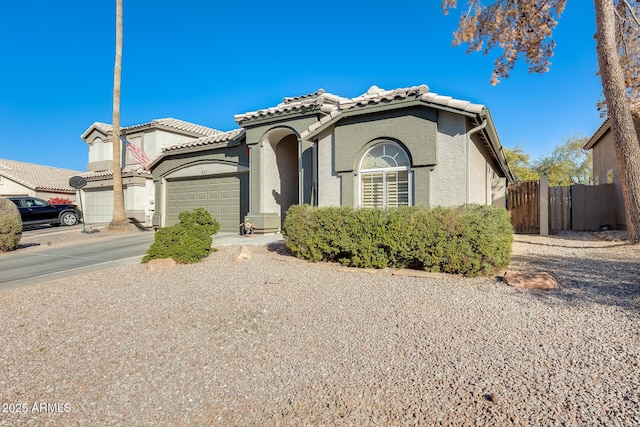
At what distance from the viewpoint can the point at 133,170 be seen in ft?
62.6

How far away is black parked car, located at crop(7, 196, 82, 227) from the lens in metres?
18.1

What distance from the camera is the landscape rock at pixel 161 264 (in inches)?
281

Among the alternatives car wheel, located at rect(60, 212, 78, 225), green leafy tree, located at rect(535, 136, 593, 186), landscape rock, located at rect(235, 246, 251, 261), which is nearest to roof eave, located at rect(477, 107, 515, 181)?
landscape rock, located at rect(235, 246, 251, 261)

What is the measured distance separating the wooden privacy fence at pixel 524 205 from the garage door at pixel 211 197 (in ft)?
38.6

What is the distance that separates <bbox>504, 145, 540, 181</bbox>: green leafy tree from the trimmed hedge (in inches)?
1166

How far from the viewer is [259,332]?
3881 mm

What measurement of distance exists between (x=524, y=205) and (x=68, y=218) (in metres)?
24.1

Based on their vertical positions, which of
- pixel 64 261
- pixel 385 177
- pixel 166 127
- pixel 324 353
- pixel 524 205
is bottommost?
pixel 324 353

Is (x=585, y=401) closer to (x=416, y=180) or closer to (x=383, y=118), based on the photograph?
(x=416, y=180)

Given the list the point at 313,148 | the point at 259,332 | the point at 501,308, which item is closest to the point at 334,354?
the point at 259,332

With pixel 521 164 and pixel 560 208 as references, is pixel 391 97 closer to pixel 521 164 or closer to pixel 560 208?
pixel 560 208

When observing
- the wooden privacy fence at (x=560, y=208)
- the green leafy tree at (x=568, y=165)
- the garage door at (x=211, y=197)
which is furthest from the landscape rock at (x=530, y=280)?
the green leafy tree at (x=568, y=165)

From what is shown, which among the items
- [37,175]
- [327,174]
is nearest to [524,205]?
[327,174]

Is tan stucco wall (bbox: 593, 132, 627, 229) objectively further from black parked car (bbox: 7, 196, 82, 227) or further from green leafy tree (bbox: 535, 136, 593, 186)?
black parked car (bbox: 7, 196, 82, 227)
